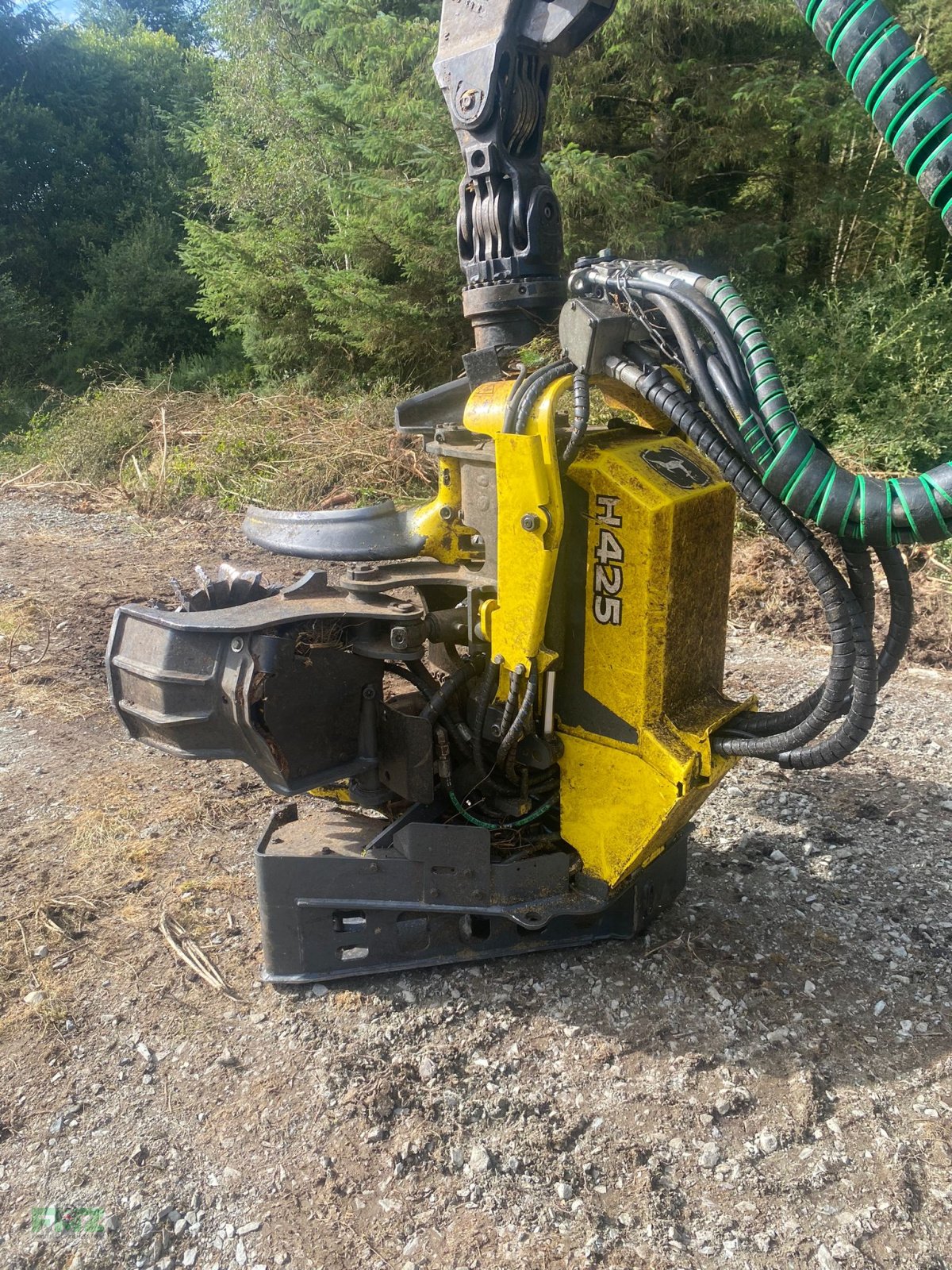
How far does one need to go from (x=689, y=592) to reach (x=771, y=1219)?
5.24 feet

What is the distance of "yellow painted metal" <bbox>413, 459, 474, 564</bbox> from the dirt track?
54.3 inches

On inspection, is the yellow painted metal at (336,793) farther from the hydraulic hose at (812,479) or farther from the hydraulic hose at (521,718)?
the hydraulic hose at (812,479)

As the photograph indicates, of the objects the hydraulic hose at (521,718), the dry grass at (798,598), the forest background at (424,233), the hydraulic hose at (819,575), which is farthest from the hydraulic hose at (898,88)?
the forest background at (424,233)

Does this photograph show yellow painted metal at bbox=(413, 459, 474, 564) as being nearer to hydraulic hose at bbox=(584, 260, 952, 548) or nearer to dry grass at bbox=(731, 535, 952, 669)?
hydraulic hose at bbox=(584, 260, 952, 548)

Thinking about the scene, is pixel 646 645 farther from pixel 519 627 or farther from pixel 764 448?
pixel 764 448

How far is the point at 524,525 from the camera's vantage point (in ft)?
8.28

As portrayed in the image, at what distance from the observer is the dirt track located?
2.24 meters

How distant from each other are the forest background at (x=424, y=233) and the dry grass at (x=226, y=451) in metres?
0.04

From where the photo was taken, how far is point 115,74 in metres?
19.9

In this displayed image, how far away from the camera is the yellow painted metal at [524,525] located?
2506mm

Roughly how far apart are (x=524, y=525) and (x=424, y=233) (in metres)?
8.55

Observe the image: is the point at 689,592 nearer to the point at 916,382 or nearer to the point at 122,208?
the point at 916,382

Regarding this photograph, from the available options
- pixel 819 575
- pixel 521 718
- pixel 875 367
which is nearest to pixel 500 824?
pixel 521 718

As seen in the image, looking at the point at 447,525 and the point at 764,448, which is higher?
the point at 764,448
